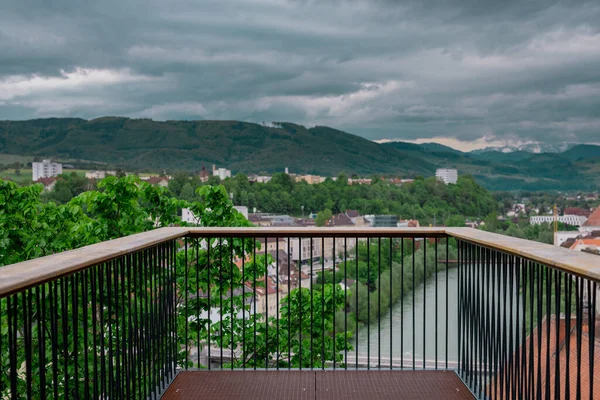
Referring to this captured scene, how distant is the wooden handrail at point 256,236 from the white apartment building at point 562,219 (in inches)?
1142

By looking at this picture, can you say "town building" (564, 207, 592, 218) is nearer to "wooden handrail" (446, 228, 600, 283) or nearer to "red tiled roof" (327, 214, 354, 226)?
"red tiled roof" (327, 214, 354, 226)

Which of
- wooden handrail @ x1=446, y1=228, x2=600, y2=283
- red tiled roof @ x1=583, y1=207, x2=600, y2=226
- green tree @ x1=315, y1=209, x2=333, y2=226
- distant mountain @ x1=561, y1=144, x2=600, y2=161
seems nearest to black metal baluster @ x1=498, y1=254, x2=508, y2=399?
wooden handrail @ x1=446, y1=228, x2=600, y2=283

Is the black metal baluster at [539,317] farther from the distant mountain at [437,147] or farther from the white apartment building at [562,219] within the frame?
the distant mountain at [437,147]

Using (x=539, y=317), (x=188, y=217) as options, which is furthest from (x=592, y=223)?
(x=539, y=317)

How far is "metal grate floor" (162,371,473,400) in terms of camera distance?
285 cm

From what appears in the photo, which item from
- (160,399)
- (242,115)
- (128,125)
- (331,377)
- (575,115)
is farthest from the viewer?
(242,115)

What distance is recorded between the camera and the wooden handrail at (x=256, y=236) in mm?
1502

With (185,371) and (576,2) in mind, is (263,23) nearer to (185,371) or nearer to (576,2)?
(185,371)

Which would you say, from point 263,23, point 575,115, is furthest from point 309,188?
point 575,115

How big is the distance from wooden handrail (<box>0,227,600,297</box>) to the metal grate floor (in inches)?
34.5

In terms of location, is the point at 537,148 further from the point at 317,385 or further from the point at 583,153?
the point at 317,385

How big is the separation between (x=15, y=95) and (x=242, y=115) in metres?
24.4

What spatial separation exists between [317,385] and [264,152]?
36.8 m

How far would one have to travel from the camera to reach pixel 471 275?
2982 millimetres
